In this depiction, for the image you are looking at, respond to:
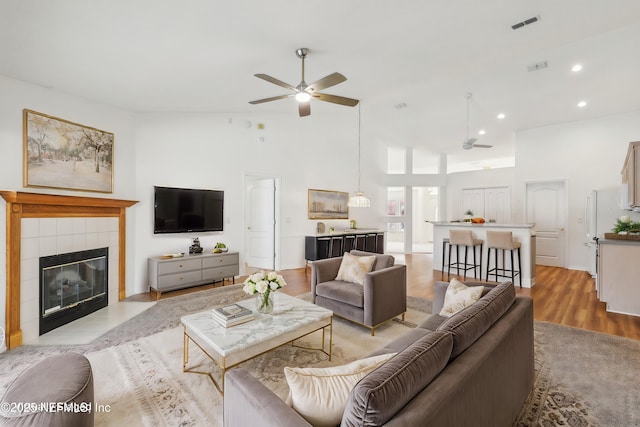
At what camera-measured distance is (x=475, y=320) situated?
1.45 meters

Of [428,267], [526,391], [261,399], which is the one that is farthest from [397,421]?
[428,267]

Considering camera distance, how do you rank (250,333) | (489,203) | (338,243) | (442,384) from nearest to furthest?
1. (442,384)
2. (250,333)
3. (338,243)
4. (489,203)

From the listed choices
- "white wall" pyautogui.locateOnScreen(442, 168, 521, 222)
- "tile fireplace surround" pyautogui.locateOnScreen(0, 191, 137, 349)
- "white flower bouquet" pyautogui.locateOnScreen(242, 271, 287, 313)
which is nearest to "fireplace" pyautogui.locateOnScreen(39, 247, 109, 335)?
"tile fireplace surround" pyautogui.locateOnScreen(0, 191, 137, 349)

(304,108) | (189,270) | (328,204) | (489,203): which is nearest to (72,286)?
(189,270)

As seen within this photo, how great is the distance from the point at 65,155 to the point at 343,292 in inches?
146

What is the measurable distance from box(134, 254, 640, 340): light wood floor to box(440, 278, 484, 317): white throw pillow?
1888 millimetres

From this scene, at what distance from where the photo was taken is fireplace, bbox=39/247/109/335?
10.2 feet

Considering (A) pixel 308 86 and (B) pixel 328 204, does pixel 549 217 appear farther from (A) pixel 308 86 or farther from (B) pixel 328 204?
(A) pixel 308 86

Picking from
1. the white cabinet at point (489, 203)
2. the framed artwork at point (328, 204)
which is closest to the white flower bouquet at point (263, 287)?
the framed artwork at point (328, 204)

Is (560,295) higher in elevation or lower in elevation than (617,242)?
lower

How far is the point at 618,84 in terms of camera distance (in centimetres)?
469

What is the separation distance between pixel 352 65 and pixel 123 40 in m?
2.36

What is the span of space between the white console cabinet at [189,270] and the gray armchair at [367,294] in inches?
83.9

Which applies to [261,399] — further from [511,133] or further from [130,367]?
[511,133]
